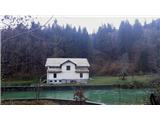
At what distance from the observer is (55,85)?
2875 millimetres

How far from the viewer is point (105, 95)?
9.39ft

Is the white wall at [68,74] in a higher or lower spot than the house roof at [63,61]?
lower

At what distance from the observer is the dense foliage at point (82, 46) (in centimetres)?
281

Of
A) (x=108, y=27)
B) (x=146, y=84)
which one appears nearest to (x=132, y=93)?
(x=146, y=84)

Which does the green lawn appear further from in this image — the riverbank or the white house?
the riverbank

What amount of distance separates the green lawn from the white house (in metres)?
0.08

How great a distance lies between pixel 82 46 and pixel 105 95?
449 mm

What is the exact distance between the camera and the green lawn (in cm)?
281

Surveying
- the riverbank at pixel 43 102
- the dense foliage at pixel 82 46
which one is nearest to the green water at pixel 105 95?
the riverbank at pixel 43 102

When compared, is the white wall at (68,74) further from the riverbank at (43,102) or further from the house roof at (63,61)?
the riverbank at (43,102)

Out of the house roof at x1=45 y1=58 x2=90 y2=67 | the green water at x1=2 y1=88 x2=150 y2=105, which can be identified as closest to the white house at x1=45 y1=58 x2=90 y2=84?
the house roof at x1=45 y1=58 x2=90 y2=67

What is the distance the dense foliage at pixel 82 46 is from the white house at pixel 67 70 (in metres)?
0.04
